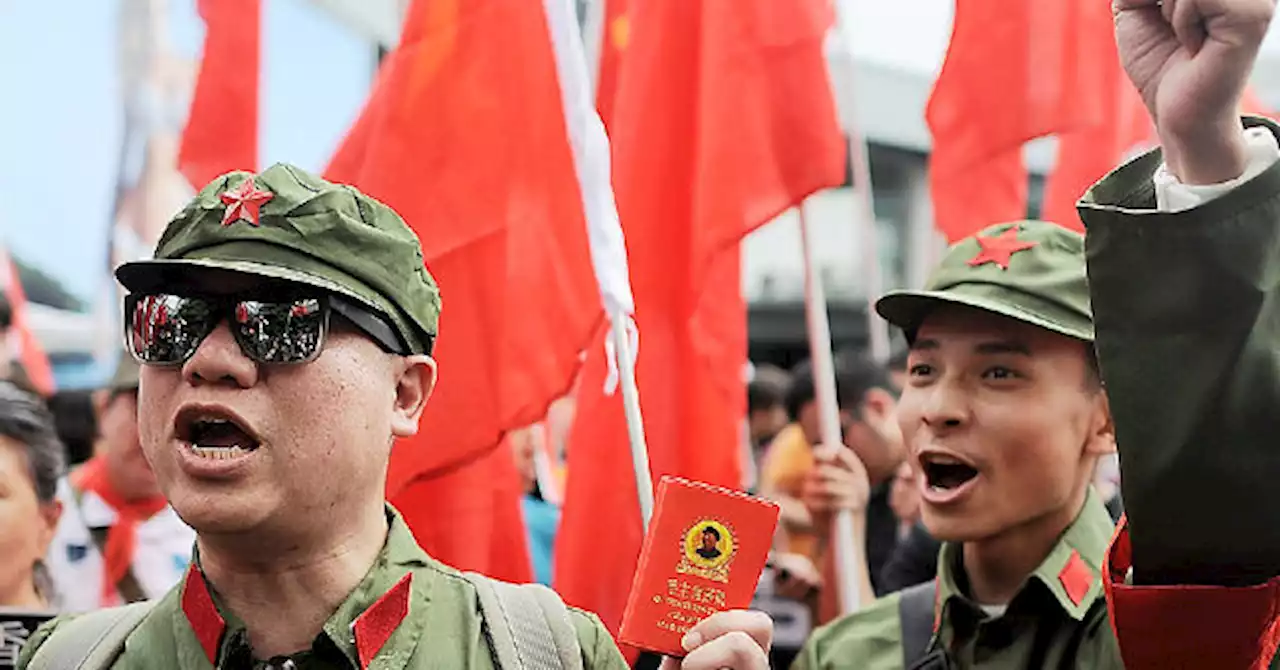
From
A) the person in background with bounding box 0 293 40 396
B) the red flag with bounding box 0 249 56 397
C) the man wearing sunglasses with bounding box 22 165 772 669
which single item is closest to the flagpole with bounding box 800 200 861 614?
the man wearing sunglasses with bounding box 22 165 772 669

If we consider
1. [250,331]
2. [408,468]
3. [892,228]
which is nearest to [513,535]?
[408,468]

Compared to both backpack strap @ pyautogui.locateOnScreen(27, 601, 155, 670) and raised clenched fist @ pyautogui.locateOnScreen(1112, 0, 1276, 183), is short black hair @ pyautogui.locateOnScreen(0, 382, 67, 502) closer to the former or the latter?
backpack strap @ pyautogui.locateOnScreen(27, 601, 155, 670)

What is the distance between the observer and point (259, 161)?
4312 mm

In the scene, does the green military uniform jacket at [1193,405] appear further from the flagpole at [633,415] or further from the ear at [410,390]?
the flagpole at [633,415]

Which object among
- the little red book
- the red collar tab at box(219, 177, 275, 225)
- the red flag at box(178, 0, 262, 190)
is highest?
the red flag at box(178, 0, 262, 190)

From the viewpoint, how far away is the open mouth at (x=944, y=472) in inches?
121

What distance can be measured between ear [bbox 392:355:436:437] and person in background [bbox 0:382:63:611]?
1410 mm

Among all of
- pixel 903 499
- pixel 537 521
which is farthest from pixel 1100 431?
pixel 903 499

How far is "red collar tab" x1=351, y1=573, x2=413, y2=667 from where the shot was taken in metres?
2.33

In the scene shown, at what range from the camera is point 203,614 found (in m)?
2.36

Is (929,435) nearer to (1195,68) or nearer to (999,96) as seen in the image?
(1195,68)

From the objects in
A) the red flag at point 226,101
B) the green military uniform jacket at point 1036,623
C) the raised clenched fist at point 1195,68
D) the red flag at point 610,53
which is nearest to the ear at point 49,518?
the red flag at point 226,101

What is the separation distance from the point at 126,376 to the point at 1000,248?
2655mm

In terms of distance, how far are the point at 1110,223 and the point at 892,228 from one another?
29.3 metres
